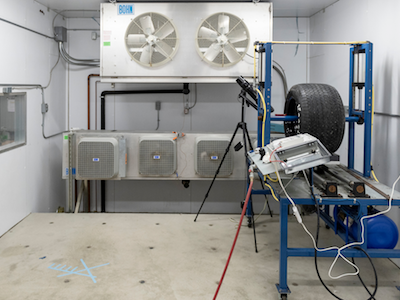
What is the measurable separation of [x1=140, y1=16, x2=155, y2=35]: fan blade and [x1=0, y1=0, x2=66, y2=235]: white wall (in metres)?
1.13

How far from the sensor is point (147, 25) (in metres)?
3.73

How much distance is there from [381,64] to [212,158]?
1.78 metres

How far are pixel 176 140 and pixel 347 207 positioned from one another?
200 centimetres

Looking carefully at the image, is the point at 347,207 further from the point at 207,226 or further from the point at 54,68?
the point at 54,68

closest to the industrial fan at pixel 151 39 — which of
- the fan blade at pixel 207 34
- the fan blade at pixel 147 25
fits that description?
the fan blade at pixel 147 25

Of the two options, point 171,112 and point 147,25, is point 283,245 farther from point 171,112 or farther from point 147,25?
point 171,112

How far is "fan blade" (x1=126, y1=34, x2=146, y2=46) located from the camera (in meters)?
3.75

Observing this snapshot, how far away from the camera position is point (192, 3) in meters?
3.77

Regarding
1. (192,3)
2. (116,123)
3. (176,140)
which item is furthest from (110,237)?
(192,3)

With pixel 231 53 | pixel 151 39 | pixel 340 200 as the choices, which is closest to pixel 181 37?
pixel 151 39

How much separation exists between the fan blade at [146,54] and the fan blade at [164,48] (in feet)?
0.26

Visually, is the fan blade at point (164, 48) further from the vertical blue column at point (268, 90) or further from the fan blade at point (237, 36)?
the vertical blue column at point (268, 90)

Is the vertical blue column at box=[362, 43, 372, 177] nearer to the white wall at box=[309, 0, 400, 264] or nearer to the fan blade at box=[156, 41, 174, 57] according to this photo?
the white wall at box=[309, 0, 400, 264]

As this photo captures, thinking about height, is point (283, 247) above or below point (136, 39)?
below
